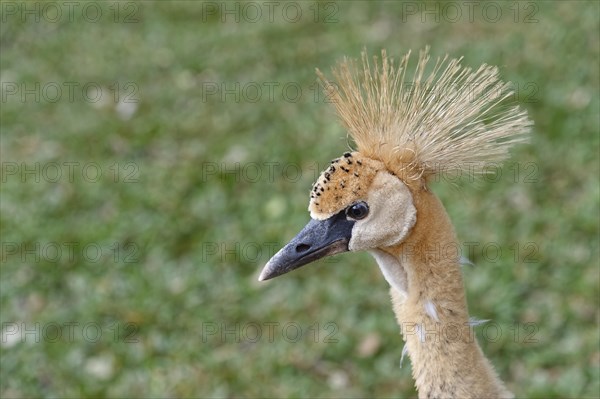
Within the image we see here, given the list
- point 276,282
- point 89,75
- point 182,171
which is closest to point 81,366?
point 276,282

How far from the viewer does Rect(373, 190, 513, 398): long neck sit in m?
2.54

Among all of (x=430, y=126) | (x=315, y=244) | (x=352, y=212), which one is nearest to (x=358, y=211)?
(x=352, y=212)

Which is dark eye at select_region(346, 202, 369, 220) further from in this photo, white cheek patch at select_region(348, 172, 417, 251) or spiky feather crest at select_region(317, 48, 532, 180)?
spiky feather crest at select_region(317, 48, 532, 180)

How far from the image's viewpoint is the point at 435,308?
2578mm

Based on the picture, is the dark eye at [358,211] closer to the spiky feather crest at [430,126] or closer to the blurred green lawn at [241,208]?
the spiky feather crest at [430,126]

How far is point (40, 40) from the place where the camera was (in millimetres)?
7398

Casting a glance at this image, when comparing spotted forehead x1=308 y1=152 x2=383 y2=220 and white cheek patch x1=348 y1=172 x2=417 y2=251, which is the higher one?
spotted forehead x1=308 y1=152 x2=383 y2=220

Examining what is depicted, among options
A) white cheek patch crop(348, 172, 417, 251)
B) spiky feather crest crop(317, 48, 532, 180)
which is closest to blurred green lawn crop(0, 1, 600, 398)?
spiky feather crest crop(317, 48, 532, 180)

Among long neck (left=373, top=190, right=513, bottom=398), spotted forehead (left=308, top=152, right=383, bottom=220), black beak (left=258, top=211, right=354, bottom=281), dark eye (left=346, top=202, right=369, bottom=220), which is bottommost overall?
long neck (left=373, top=190, right=513, bottom=398)

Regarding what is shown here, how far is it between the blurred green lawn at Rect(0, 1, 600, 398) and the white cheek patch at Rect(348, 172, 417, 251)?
0.64 metres

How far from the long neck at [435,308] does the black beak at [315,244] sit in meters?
0.19

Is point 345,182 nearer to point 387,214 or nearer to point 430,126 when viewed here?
point 387,214

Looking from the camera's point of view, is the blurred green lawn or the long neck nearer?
the long neck

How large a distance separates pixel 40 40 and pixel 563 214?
5150 mm
